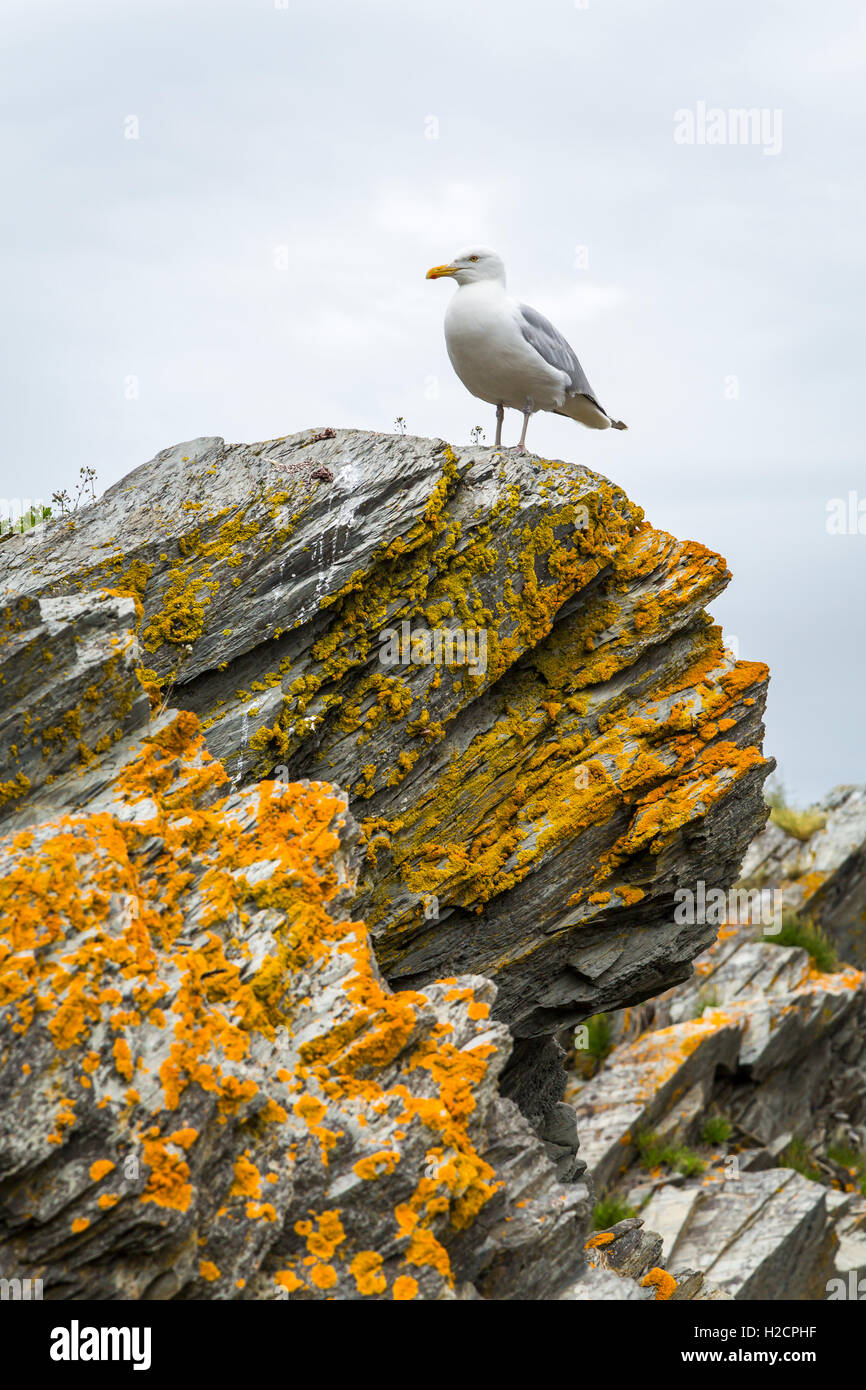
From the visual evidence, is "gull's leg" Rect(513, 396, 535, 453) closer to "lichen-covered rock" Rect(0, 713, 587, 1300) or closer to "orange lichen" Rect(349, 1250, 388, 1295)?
"lichen-covered rock" Rect(0, 713, 587, 1300)

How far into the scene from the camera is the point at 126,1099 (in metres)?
5.34

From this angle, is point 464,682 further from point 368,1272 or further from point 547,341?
point 368,1272

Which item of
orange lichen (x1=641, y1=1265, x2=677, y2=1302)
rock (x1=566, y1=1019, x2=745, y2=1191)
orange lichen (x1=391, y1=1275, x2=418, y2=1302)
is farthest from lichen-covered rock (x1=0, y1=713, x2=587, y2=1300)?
rock (x1=566, y1=1019, x2=745, y2=1191)

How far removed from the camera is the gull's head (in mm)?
11344

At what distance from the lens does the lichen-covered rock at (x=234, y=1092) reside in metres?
5.19

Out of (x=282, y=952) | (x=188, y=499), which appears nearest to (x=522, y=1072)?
(x=282, y=952)

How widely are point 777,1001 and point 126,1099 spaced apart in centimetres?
1911

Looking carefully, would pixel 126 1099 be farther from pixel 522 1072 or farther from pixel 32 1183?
pixel 522 1072

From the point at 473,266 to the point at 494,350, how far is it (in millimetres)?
1054

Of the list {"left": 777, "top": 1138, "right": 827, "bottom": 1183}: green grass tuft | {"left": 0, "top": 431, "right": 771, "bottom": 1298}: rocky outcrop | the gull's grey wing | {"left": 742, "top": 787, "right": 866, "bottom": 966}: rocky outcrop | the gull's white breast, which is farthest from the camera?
{"left": 742, "top": 787, "right": 866, "bottom": 966}: rocky outcrop

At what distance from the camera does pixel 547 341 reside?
11211 millimetres

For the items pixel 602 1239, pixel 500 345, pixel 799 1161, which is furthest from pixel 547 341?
pixel 799 1161

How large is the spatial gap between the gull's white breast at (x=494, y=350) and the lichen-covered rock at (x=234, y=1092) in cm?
609

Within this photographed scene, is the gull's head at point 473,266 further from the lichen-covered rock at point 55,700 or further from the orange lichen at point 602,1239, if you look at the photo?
the orange lichen at point 602,1239
